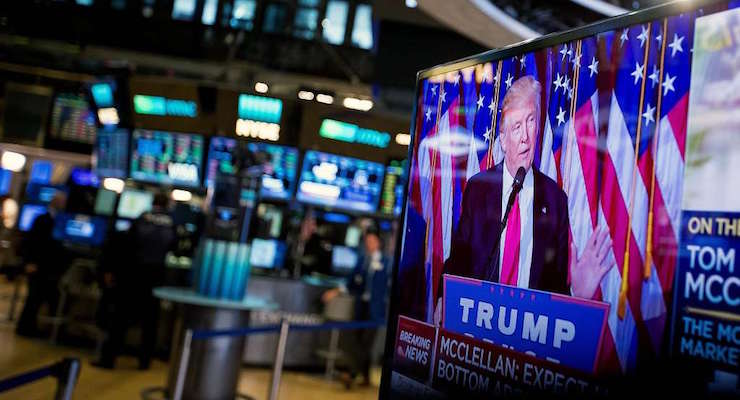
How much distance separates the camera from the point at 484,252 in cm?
235

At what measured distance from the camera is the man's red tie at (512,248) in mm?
2217

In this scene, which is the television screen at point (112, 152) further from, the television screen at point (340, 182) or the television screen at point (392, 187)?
the television screen at point (392, 187)

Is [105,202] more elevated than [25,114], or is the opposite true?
[25,114]

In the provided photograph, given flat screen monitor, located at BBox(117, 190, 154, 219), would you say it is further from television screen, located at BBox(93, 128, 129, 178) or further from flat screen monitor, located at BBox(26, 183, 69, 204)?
flat screen monitor, located at BBox(26, 183, 69, 204)

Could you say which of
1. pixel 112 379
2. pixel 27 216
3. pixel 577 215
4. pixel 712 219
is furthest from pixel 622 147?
pixel 27 216

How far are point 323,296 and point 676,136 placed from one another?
22.8 feet

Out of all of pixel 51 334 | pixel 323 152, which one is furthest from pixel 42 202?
pixel 323 152

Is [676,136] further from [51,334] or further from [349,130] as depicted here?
[51,334]

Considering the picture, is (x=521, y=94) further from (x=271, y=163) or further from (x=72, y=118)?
(x=72, y=118)

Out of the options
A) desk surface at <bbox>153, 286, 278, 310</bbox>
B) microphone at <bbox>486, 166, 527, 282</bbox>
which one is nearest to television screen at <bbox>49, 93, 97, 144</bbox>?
desk surface at <bbox>153, 286, 278, 310</bbox>

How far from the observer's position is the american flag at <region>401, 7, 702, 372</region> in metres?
1.82

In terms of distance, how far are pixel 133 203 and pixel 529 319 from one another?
29.4 ft

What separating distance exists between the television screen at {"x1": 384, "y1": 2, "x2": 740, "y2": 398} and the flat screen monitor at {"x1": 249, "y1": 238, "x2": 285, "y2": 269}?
6.87m

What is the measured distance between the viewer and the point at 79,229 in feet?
32.1
